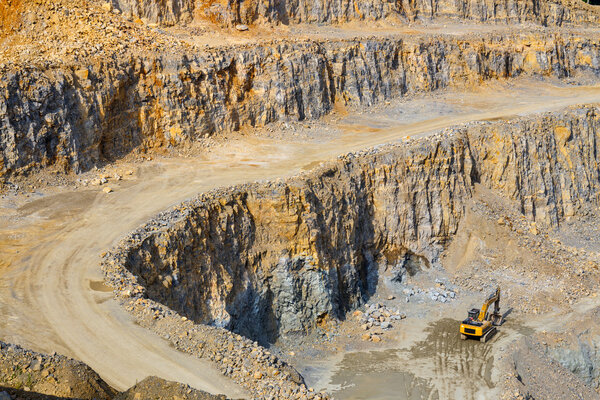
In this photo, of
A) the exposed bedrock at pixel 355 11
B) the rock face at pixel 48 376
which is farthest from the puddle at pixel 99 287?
the exposed bedrock at pixel 355 11

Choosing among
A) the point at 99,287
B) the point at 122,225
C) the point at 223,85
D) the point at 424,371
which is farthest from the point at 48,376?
the point at 223,85

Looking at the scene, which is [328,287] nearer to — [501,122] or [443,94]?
[501,122]

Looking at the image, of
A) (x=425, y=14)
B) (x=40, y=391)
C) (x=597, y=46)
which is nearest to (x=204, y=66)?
(x=425, y=14)

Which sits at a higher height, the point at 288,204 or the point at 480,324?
the point at 288,204

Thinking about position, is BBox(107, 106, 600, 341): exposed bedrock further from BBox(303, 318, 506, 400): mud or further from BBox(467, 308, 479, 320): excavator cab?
BBox(467, 308, 479, 320): excavator cab

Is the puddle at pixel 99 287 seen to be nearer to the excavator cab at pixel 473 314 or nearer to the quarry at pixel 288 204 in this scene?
the quarry at pixel 288 204

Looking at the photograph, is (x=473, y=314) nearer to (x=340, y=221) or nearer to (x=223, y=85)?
(x=340, y=221)

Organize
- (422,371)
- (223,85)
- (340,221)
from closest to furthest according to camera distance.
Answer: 1. (422,371)
2. (340,221)
3. (223,85)
